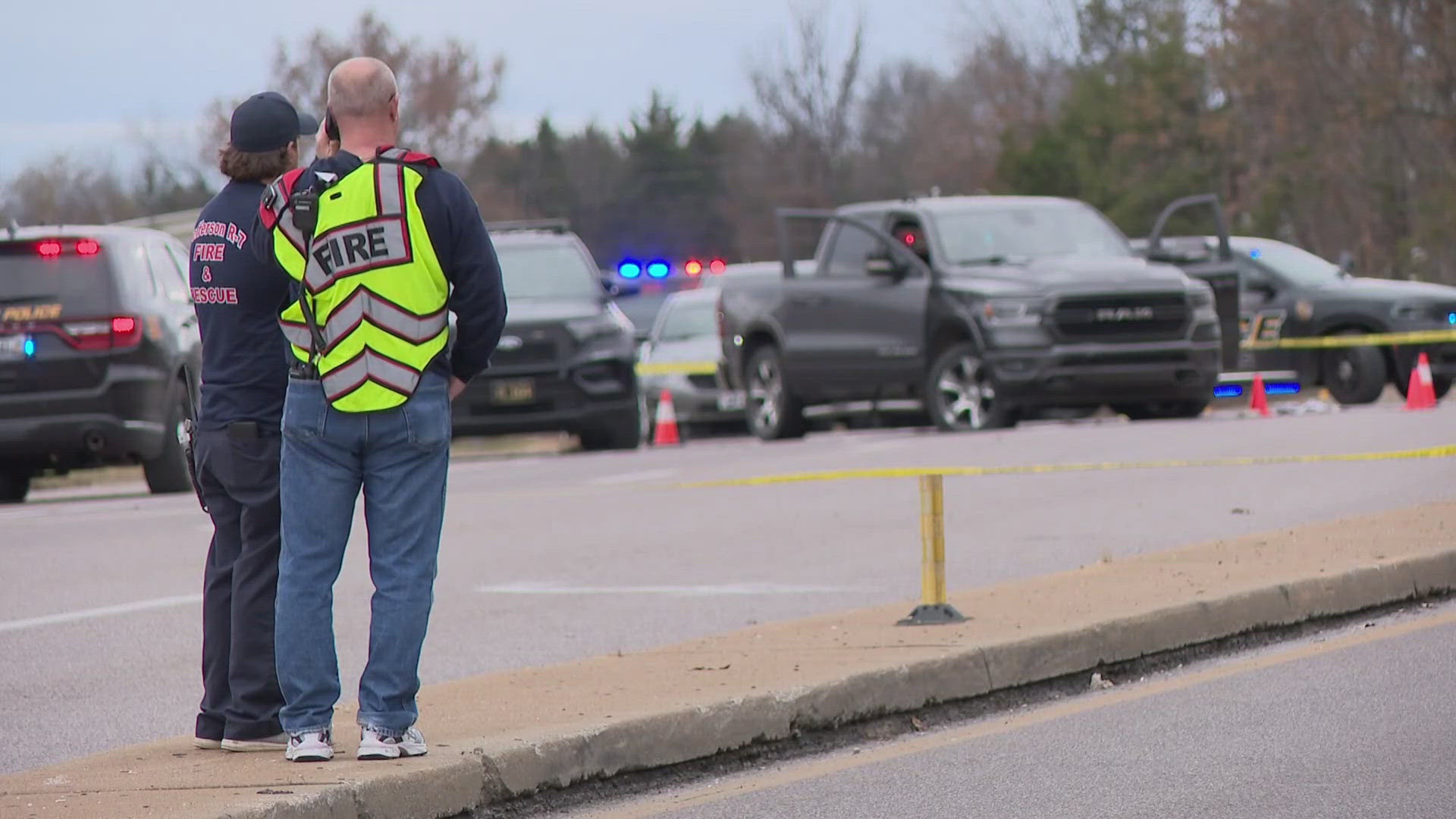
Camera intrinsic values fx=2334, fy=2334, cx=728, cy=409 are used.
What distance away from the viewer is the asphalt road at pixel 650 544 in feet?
28.2

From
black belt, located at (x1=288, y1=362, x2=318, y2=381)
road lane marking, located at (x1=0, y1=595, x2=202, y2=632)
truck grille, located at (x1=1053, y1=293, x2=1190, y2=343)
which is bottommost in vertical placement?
road lane marking, located at (x1=0, y1=595, x2=202, y2=632)

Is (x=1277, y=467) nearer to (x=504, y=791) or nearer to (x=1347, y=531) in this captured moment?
(x=1347, y=531)

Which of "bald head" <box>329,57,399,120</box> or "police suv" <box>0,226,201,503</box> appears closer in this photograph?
"bald head" <box>329,57,399,120</box>

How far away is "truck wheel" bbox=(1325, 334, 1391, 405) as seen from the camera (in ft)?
74.8

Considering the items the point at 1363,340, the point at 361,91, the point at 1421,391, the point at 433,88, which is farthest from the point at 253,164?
the point at 433,88

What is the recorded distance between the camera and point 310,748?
18.8ft

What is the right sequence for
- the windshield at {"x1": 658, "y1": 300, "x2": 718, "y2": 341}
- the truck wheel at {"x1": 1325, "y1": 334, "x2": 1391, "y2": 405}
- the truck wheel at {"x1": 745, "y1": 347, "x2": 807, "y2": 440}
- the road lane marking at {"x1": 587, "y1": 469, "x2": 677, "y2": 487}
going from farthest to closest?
the windshield at {"x1": 658, "y1": 300, "x2": 718, "y2": 341}
the truck wheel at {"x1": 1325, "y1": 334, "x2": 1391, "y2": 405}
the truck wheel at {"x1": 745, "y1": 347, "x2": 807, "y2": 440}
the road lane marking at {"x1": 587, "y1": 469, "x2": 677, "y2": 487}

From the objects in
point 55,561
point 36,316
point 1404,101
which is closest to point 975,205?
point 36,316

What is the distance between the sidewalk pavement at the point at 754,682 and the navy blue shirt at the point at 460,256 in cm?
101

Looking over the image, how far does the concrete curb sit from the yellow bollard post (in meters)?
0.55

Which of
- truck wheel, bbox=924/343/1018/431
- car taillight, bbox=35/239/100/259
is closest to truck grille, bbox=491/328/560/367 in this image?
truck wheel, bbox=924/343/1018/431

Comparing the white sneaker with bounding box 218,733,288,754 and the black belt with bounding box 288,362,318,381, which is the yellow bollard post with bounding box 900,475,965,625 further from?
the black belt with bounding box 288,362,318,381

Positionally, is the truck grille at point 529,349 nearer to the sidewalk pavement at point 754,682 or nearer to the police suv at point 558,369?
the police suv at point 558,369

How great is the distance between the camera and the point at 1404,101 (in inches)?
1569
